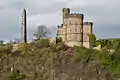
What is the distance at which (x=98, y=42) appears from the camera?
67188mm

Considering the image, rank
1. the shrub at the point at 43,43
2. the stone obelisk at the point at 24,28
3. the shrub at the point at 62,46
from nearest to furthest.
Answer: the shrub at the point at 62,46 → the shrub at the point at 43,43 → the stone obelisk at the point at 24,28

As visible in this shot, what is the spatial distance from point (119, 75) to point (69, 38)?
38.4 feet

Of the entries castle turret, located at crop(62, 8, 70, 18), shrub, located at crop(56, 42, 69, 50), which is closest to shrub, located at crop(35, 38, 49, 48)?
shrub, located at crop(56, 42, 69, 50)

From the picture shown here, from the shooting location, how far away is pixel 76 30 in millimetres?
67625

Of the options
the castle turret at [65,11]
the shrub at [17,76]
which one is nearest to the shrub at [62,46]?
the castle turret at [65,11]

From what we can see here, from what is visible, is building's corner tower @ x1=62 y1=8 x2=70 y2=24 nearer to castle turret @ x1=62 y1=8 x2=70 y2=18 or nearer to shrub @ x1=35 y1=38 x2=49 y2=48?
castle turret @ x1=62 y1=8 x2=70 y2=18

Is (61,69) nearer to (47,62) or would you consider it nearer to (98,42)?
(47,62)

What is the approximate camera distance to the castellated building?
67.2m

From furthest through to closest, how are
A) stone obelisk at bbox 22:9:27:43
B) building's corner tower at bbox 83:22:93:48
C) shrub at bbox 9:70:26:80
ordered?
stone obelisk at bbox 22:9:27:43 → building's corner tower at bbox 83:22:93:48 → shrub at bbox 9:70:26:80

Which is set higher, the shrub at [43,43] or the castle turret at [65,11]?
the castle turret at [65,11]

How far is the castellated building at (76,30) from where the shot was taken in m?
67.2

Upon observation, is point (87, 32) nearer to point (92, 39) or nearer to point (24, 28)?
point (92, 39)

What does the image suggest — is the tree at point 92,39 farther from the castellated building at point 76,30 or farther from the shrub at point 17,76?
the shrub at point 17,76

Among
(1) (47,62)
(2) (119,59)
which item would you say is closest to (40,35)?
(1) (47,62)
